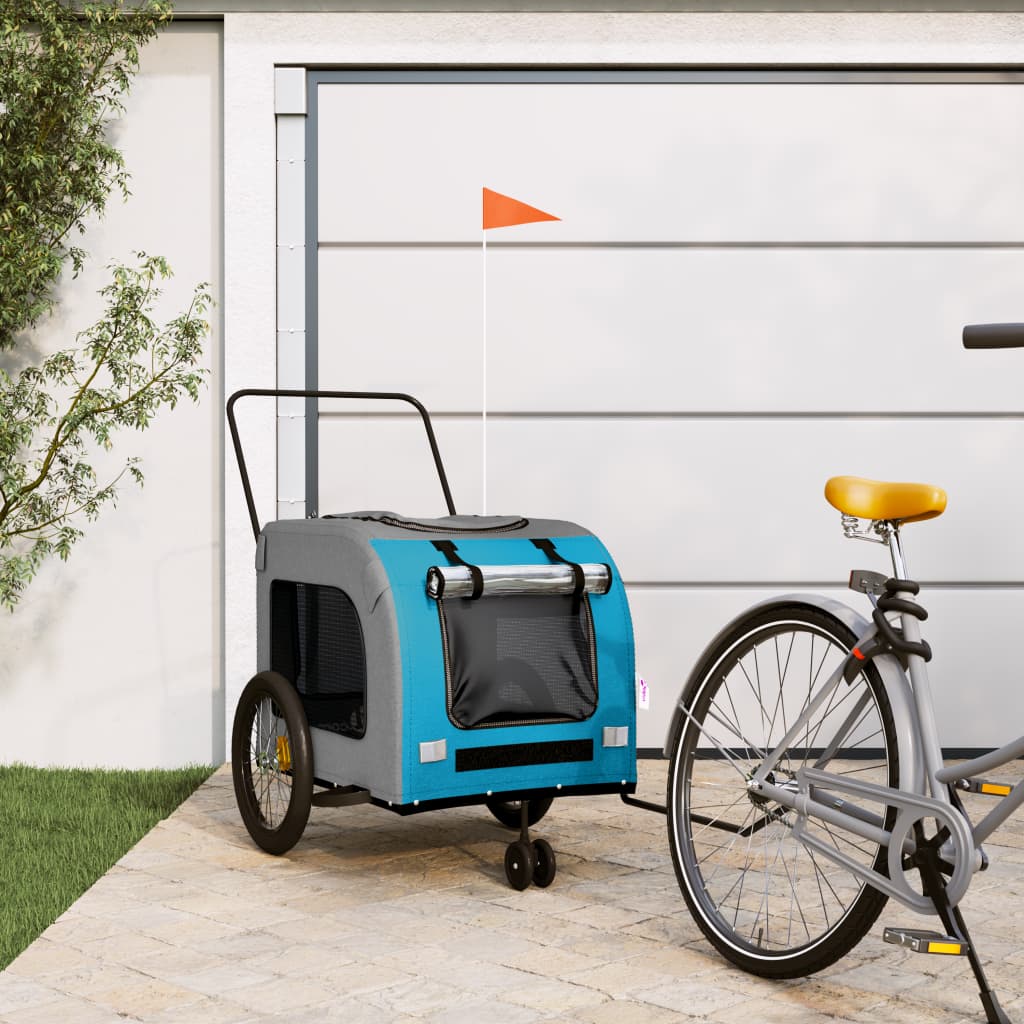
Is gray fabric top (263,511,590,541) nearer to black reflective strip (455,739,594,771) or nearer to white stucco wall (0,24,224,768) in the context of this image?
black reflective strip (455,739,594,771)

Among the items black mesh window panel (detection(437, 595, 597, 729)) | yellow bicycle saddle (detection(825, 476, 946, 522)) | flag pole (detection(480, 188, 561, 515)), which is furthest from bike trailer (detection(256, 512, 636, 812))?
flag pole (detection(480, 188, 561, 515))

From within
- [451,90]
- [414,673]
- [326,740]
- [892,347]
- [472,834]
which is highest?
[451,90]

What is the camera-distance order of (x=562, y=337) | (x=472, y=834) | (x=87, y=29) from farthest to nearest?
1. (x=562, y=337)
2. (x=87, y=29)
3. (x=472, y=834)

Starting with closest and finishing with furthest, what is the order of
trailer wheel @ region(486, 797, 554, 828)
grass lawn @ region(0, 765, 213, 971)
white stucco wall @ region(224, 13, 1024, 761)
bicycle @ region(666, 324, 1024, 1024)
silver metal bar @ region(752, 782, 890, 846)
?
bicycle @ region(666, 324, 1024, 1024) → silver metal bar @ region(752, 782, 890, 846) → grass lawn @ region(0, 765, 213, 971) → trailer wheel @ region(486, 797, 554, 828) → white stucco wall @ region(224, 13, 1024, 761)

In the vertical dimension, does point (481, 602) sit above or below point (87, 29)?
below

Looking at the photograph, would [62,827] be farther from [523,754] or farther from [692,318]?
[692,318]

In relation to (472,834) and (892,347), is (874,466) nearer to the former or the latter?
(892,347)

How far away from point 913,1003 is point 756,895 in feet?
2.45

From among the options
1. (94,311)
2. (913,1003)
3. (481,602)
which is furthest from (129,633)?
(913,1003)

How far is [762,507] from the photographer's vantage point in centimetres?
542

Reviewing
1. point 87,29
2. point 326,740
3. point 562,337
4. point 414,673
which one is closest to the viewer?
point 414,673

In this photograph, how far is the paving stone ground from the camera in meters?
2.67

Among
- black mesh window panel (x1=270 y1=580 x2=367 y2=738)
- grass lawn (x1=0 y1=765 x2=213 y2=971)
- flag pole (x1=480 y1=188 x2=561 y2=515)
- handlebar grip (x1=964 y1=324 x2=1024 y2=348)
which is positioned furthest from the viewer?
flag pole (x1=480 y1=188 x2=561 y2=515)

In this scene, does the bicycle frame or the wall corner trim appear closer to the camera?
the bicycle frame
